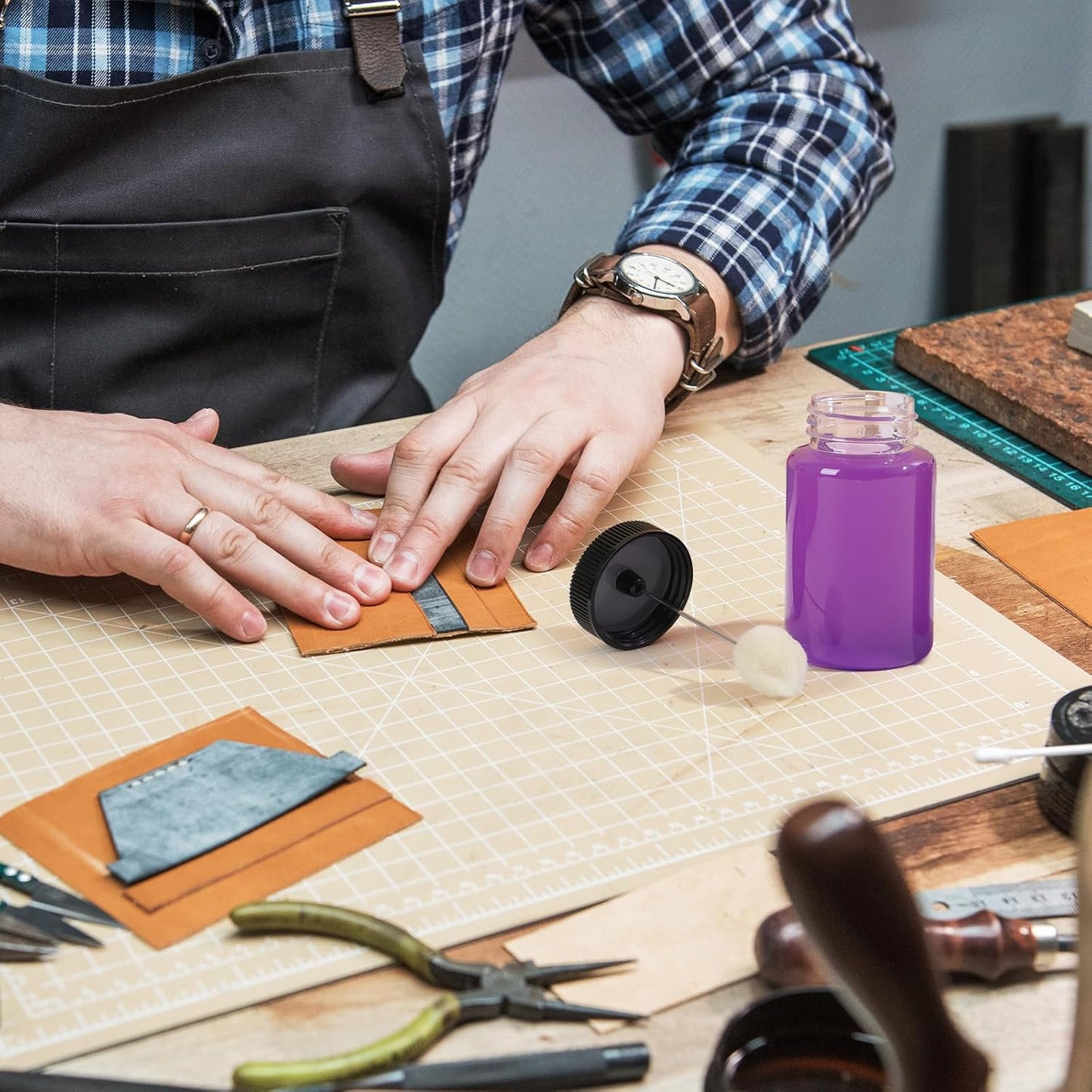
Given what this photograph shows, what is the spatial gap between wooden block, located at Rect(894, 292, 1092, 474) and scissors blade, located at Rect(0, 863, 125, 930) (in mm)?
874

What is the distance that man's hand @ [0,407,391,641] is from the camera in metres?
0.97

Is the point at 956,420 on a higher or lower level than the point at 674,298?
lower

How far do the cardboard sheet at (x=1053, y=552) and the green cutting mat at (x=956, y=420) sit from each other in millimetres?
57

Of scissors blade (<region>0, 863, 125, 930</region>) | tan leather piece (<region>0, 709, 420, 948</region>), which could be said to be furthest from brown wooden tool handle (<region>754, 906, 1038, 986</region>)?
scissors blade (<region>0, 863, 125, 930</region>)

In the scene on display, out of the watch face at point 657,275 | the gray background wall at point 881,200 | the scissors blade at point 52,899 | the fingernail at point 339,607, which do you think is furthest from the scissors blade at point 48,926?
the gray background wall at point 881,200

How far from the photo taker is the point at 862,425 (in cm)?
87

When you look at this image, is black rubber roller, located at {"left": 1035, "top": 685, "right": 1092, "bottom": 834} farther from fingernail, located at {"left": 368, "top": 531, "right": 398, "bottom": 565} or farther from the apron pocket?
the apron pocket

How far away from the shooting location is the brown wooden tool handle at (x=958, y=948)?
2.04ft

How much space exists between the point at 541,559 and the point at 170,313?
0.47 metres

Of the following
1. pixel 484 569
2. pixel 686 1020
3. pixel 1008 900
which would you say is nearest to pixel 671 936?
pixel 686 1020

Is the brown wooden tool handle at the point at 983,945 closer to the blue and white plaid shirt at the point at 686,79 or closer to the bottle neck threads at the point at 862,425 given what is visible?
the bottle neck threads at the point at 862,425

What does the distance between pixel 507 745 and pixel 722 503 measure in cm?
38

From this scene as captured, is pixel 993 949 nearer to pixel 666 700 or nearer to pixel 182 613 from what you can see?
pixel 666 700

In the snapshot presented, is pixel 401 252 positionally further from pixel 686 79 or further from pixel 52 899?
pixel 52 899
